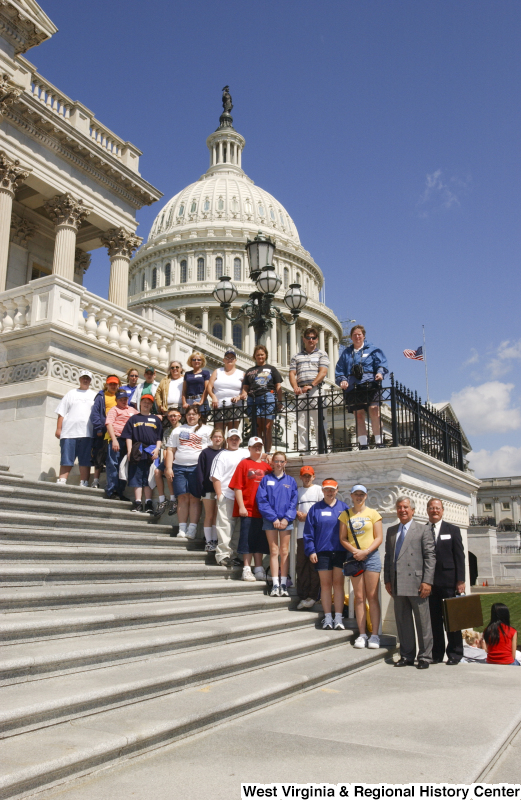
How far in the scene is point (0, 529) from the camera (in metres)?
6.43

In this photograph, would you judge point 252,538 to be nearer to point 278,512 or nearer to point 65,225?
point 278,512

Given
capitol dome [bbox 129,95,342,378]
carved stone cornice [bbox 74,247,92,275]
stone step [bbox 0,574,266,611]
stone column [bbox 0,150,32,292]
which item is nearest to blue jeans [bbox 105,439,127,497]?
stone step [bbox 0,574,266,611]

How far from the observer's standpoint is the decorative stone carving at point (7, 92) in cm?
2039

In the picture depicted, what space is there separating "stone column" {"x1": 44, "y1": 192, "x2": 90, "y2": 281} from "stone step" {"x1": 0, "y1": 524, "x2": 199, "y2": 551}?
652 inches

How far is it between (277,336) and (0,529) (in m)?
75.5

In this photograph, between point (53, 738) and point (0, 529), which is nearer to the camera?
point (53, 738)

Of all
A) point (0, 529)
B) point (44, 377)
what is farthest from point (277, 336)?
point (0, 529)

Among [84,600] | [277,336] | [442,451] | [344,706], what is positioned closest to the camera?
[344,706]

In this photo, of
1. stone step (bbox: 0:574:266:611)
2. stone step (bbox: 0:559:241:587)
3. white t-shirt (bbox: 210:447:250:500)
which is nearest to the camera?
stone step (bbox: 0:574:266:611)

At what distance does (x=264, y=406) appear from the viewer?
384 inches

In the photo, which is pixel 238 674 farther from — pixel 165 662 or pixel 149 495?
pixel 149 495

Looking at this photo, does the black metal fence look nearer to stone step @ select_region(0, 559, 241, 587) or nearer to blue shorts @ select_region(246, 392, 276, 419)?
blue shorts @ select_region(246, 392, 276, 419)

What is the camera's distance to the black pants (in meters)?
6.95

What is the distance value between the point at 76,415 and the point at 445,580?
6.00m
